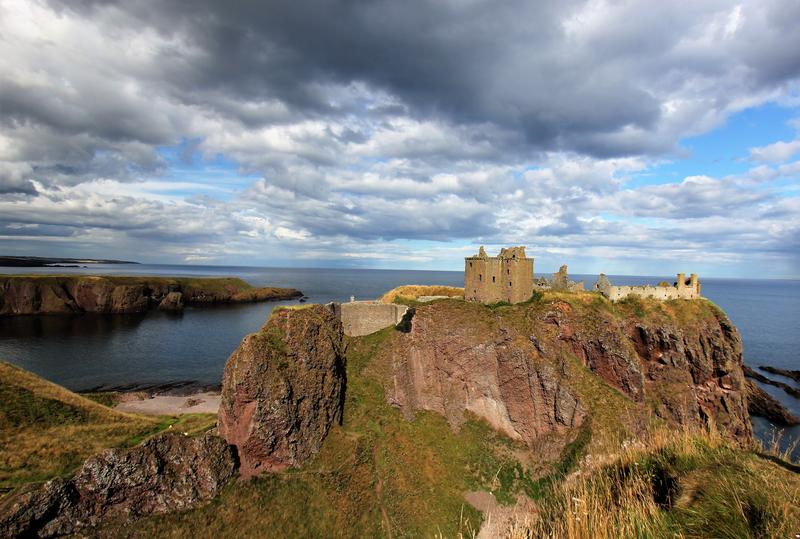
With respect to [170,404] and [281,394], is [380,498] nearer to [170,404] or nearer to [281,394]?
[281,394]

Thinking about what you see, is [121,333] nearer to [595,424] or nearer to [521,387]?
[521,387]

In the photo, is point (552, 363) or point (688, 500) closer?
point (688, 500)

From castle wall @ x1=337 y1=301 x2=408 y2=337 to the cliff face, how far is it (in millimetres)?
2565

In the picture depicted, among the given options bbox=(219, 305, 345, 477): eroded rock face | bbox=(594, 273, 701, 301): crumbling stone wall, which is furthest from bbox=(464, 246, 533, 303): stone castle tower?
bbox=(219, 305, 345, 477): eroded rock face

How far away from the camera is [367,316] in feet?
160

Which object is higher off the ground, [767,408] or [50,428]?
[50,428]

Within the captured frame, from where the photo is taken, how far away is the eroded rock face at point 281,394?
3531cm

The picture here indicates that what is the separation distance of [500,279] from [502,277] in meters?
0.37

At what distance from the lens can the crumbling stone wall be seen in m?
51.6

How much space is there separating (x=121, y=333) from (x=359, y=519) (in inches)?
3811

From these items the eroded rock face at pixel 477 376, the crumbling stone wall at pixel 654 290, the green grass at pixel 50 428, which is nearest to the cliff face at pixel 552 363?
the eroded rock face at pixel 477 376

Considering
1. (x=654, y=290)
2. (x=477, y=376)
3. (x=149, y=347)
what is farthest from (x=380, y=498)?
(x=149, y=347)

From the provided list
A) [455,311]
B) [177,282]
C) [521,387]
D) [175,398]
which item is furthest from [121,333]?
[521,387]

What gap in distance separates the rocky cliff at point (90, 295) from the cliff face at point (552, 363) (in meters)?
125
